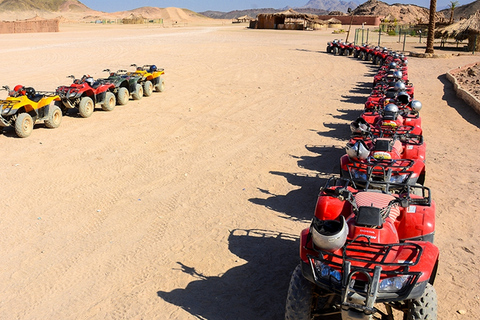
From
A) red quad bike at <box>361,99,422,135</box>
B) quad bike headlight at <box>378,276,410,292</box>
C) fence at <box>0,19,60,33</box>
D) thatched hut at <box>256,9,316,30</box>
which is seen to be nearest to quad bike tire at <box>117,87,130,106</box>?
red quad bike at <box>361,99,422,135</box>

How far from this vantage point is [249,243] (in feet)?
18.2

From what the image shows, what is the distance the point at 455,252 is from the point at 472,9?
9335cm

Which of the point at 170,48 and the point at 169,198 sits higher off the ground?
the point at 170,48

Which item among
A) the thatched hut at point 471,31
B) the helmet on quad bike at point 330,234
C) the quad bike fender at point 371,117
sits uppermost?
the thatched hut at point 471,31

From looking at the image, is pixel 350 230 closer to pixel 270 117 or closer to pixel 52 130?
Answer: pixel 270 117

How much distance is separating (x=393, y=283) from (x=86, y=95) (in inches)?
420

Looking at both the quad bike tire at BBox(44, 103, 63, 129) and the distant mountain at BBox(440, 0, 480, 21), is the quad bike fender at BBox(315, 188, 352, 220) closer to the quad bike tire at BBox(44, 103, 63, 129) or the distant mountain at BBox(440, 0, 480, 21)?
the quad bike tire at BBox(44, 103, 63, 129)

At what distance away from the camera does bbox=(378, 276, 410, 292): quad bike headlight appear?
3.29 metres

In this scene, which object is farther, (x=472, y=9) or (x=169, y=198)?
(x=472, y=9)

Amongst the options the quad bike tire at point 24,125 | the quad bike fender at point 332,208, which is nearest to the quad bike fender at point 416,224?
the quad bike fender at point 332,208

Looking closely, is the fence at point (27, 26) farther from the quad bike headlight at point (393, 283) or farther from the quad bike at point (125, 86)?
the quad bike headlight at point (393, 283)

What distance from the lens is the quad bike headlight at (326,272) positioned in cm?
340

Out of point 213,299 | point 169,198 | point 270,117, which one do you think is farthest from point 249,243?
point 270,117

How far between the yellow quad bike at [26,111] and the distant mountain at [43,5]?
11919 centimetres
